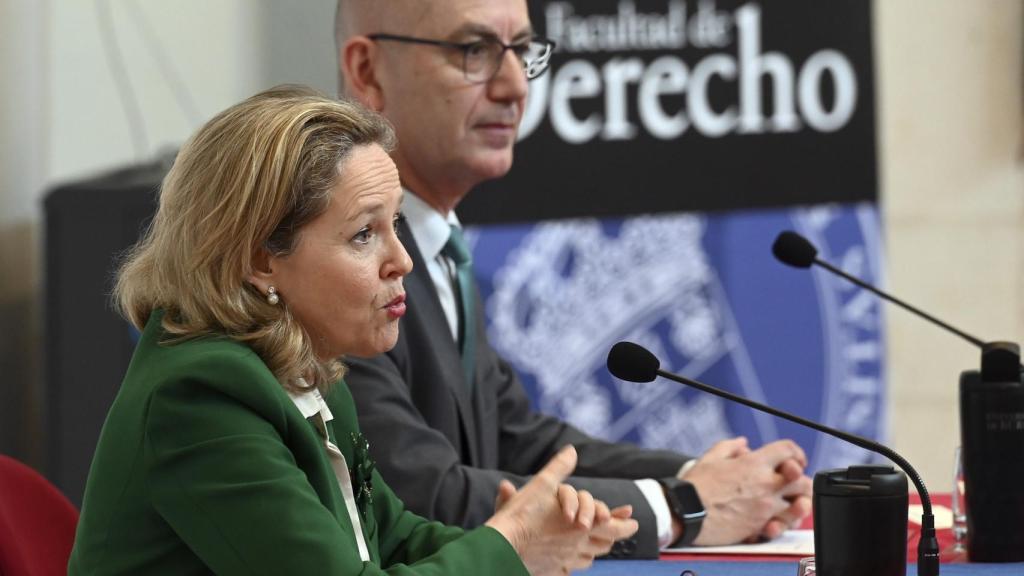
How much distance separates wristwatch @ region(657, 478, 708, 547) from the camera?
6.71 feet

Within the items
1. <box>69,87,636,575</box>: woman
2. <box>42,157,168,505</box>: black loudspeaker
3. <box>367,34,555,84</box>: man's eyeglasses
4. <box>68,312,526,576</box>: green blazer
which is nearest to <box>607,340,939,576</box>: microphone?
<box>69,87,636,575</box>: woman

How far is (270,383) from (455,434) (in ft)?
2.54

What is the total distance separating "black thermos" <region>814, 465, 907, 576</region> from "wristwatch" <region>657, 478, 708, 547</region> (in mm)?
613

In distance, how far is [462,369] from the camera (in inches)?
88.9

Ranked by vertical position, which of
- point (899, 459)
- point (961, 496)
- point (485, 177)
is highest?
point (485, 177)

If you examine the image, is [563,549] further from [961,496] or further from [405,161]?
[405,161]

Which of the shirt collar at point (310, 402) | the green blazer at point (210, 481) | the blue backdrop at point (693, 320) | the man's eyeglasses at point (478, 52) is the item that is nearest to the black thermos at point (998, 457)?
the green blazer at point (210, 481)

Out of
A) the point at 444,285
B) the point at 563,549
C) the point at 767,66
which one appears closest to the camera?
the point at 563,549

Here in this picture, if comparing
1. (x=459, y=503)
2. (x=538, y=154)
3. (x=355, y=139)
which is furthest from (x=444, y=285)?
(x=538, y=154)

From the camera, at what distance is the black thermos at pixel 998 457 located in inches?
69.6

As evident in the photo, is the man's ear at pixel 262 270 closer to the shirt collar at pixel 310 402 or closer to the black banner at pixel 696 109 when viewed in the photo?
the shirt collar at pixel 310 402

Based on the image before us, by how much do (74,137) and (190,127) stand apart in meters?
0.33

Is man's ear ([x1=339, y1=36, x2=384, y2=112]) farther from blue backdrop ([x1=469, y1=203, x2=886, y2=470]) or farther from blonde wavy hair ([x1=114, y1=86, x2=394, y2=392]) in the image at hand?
blue backdrop ([x1=469, y1=203, x2=886, y2=470])

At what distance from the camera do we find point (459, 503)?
1.98 metres
